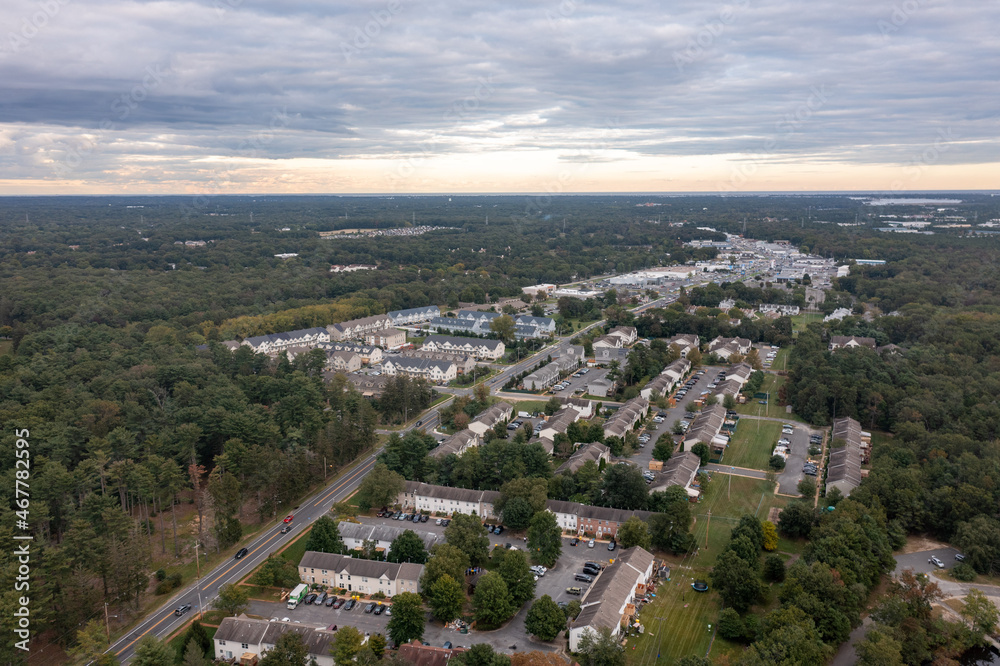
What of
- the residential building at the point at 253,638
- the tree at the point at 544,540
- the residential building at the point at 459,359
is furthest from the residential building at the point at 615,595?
the residential building at the point at 459,359

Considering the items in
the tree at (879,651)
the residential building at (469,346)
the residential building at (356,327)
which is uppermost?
the residential building at (356,327)

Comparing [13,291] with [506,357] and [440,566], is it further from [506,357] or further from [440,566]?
[440,566]

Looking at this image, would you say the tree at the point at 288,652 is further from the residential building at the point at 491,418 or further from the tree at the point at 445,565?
the residential building at the point at 491,418

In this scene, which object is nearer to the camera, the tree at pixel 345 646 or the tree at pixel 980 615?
the tree at pixel 345 646

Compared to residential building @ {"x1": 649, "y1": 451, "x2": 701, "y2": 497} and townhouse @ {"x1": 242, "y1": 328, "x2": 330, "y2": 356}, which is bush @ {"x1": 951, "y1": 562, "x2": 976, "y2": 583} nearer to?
residential building @ {"x1": 649, "y1": 451, "x2": 701, "y2": 497}

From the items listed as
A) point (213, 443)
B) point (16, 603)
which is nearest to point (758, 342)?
point (213, 443)


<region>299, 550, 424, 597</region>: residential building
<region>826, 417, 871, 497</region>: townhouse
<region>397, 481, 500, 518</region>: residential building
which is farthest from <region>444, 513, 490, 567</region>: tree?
<region>826, 417, 871, 497</region>: townhouse

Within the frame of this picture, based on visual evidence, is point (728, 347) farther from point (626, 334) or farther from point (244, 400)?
point (244, 400)
